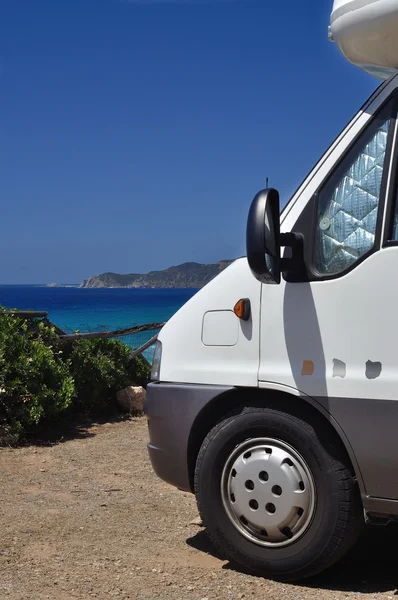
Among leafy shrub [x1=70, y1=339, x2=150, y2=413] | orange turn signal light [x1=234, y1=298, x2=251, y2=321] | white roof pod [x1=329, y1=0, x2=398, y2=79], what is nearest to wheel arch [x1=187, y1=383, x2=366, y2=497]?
orange turn signal light [x1=234, y1=298, x2=251, y2=321]

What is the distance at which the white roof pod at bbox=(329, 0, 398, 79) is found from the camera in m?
3.89

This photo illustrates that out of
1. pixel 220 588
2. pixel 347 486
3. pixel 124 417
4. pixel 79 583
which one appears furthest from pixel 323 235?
pixel 124 417

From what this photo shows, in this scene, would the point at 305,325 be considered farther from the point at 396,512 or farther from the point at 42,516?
the point at 42,516

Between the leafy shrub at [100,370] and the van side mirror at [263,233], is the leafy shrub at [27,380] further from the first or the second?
the van side mirror at [263,233]

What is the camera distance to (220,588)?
426cm

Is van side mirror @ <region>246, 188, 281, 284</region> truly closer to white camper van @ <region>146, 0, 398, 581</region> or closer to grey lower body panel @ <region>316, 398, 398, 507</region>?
white camper van @ <region>146, 0, 398, 581</region>

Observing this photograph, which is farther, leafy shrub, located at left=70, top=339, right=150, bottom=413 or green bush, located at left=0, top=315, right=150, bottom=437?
leafy shrub, located at left=70, top=339, right=150, bottom=413

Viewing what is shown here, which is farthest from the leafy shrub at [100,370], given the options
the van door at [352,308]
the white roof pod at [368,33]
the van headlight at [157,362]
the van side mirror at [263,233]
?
the white roof pod at [368,33]

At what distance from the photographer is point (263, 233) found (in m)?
3.92

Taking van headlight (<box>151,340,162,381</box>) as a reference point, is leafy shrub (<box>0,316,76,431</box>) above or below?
below

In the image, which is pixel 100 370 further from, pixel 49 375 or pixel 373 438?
pixel 373 438

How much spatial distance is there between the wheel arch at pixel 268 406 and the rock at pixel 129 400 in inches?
247

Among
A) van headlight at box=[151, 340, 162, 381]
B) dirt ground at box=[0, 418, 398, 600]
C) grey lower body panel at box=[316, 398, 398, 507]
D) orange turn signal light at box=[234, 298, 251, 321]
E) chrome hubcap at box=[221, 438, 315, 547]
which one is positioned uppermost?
orange turn signal light at box=[234, 298, 251, 321]

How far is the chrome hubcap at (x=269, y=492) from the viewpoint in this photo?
4.12 m
